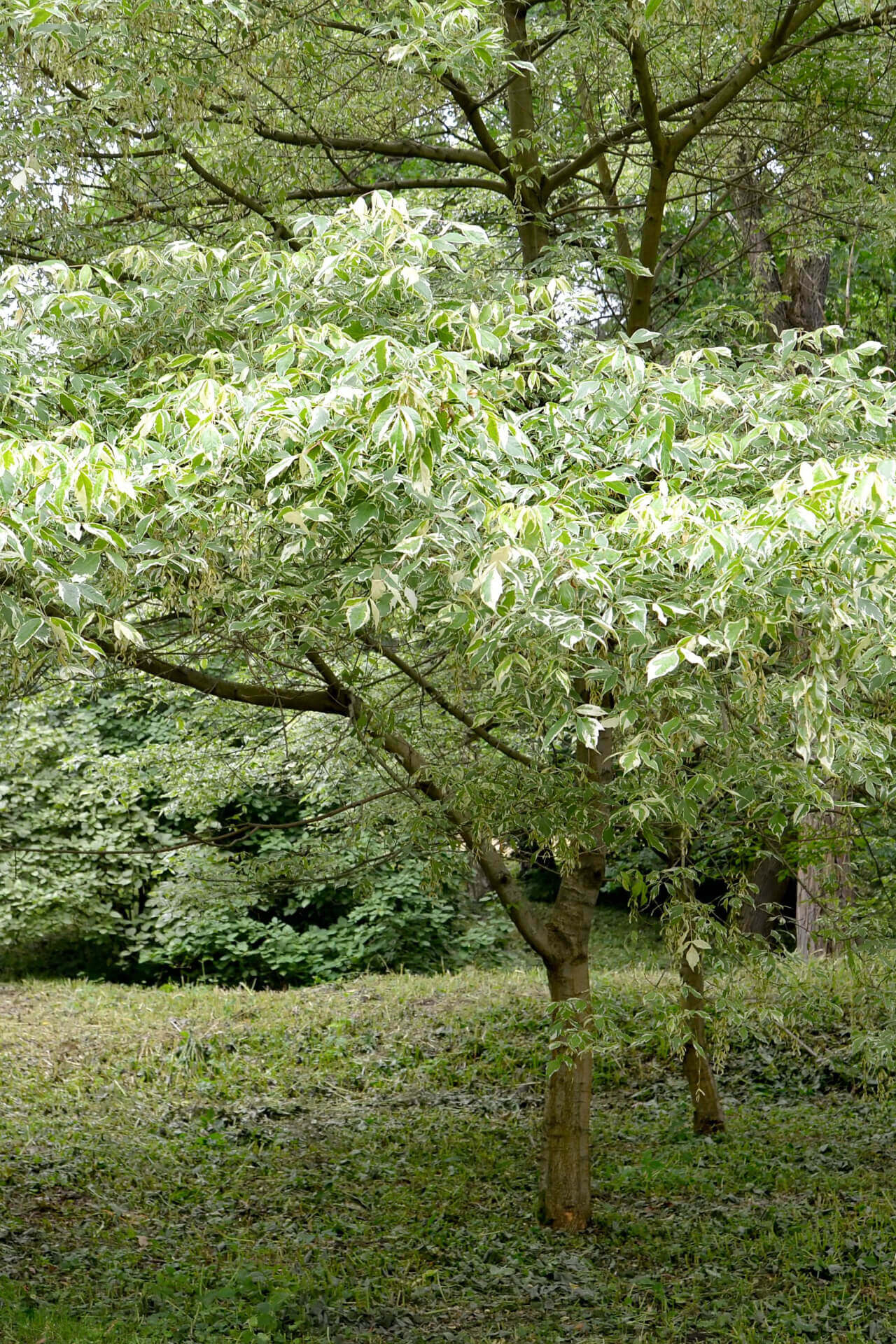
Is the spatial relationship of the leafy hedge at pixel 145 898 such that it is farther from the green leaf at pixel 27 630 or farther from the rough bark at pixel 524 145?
the green leaf at pixel 27 630

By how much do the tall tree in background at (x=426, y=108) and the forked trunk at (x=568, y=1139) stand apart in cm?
343

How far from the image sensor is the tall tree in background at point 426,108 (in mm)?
4664

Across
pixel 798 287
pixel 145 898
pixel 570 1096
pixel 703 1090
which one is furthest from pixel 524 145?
pixel 145 898

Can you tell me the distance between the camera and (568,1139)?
6160 mm

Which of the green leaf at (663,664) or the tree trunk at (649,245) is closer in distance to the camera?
the green leaf at (663,664)

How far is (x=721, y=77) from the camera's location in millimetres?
6691

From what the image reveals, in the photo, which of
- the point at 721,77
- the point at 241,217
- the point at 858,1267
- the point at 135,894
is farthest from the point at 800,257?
the point at 135,894

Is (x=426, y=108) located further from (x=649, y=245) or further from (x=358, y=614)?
(x=358, y=614)

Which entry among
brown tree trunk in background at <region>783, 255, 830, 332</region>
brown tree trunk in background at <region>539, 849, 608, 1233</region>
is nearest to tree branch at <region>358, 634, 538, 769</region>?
brown tree trunk in background at <region>539, 849, 608, 1233</region>

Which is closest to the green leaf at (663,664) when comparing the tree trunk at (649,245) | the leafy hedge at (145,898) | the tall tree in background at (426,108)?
the tall tree in background at (426,108)

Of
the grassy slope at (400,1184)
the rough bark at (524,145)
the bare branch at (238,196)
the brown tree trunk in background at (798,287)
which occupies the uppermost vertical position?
the brown tree trunk in background at (798,287)

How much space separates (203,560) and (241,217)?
359 cm

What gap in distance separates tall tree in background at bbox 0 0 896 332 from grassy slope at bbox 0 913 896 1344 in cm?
447

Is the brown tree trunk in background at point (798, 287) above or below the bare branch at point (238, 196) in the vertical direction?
above
